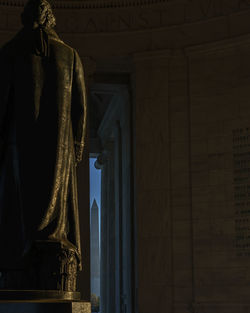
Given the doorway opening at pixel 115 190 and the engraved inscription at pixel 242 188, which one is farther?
the doorway opening at pixel 115 190

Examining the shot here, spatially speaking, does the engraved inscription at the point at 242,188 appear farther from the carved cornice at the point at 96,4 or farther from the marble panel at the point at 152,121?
the carved cornice at the point at 96,4

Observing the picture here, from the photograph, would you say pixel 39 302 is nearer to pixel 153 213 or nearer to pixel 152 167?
pixel 153 213

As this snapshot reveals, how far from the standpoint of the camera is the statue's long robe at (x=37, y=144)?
6695 millimetres

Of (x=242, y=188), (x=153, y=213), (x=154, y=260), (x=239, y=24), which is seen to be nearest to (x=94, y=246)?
(x=153, y=213)

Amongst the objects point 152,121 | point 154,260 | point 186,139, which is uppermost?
point 152,121

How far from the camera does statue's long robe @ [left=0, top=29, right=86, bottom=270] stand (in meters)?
6.70

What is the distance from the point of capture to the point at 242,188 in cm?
1725

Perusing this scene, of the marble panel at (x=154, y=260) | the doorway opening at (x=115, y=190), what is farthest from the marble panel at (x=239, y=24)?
the marble panel at (x=154, y=260)

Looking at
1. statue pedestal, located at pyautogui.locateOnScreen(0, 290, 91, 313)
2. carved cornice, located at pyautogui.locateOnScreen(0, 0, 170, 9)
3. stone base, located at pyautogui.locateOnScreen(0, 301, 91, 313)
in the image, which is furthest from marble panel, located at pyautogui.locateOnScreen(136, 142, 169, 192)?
stone base, located at pyautogui.locateOnScreen(0, 301, 91, 313)

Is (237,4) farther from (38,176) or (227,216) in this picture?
(38,176)

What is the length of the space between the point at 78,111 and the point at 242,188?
10.6 m

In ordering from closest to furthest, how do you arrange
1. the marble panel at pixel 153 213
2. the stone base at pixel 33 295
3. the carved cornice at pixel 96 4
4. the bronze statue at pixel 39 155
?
the stone base at pixel 33 295 < the bronze statue at pixel 39 155 < the marble panel at pixel 153 213 < the carved cornice at pixel 96 4

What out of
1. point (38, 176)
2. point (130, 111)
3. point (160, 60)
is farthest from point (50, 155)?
point (130, 111)

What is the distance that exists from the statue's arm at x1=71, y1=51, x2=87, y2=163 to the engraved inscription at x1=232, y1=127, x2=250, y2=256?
10.4 m
